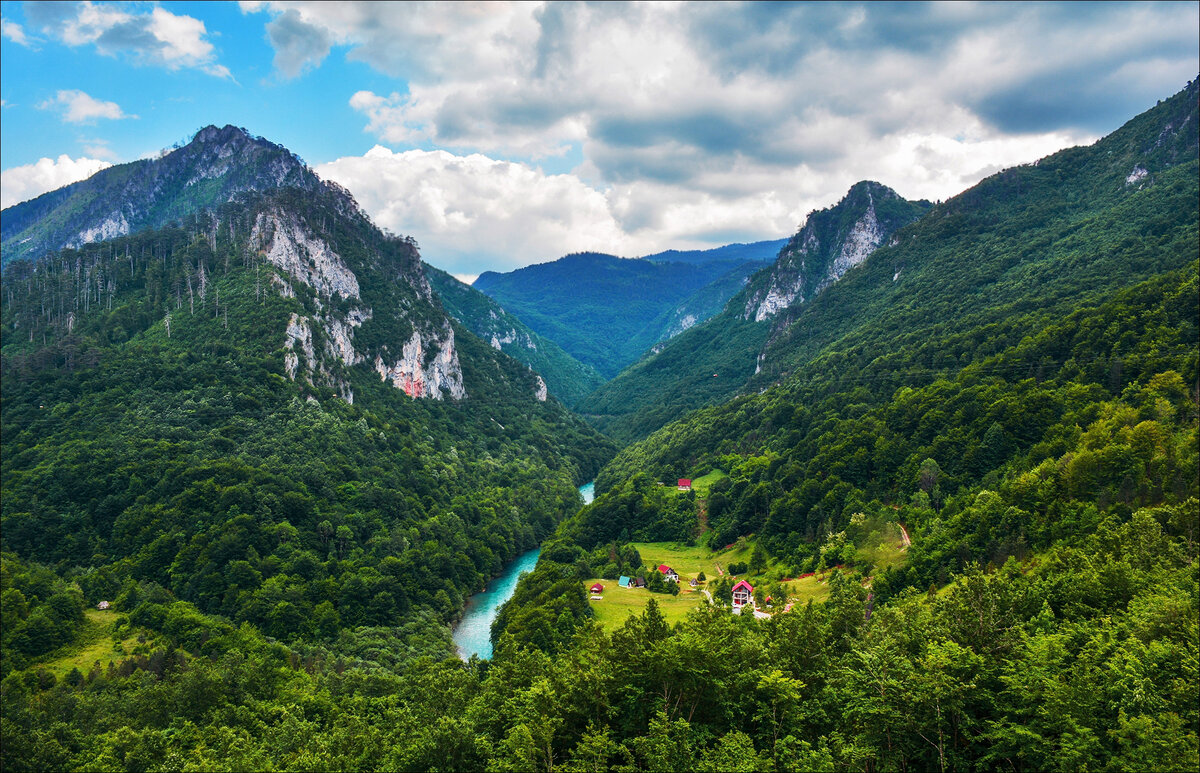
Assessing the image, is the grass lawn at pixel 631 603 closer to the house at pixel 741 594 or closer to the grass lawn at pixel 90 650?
the house at pixel 741 594

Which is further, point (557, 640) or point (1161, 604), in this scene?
point (557, 640)

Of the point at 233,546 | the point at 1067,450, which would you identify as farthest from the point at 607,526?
the point at 1067,450

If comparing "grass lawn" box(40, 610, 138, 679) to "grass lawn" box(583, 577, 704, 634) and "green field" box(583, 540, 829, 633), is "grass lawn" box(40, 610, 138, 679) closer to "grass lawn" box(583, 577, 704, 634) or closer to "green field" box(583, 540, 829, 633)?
"grass lawn" box(583, 577, 704, 634)

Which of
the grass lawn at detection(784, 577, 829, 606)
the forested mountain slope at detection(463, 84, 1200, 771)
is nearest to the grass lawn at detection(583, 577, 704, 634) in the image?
the forested mountain slope at detection(463, 84, 1200, 771)

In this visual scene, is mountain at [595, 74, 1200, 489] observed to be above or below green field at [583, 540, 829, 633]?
above

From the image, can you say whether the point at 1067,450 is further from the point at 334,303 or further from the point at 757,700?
the point at 334,303

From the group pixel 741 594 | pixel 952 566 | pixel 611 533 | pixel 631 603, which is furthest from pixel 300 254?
pixel 952 566
